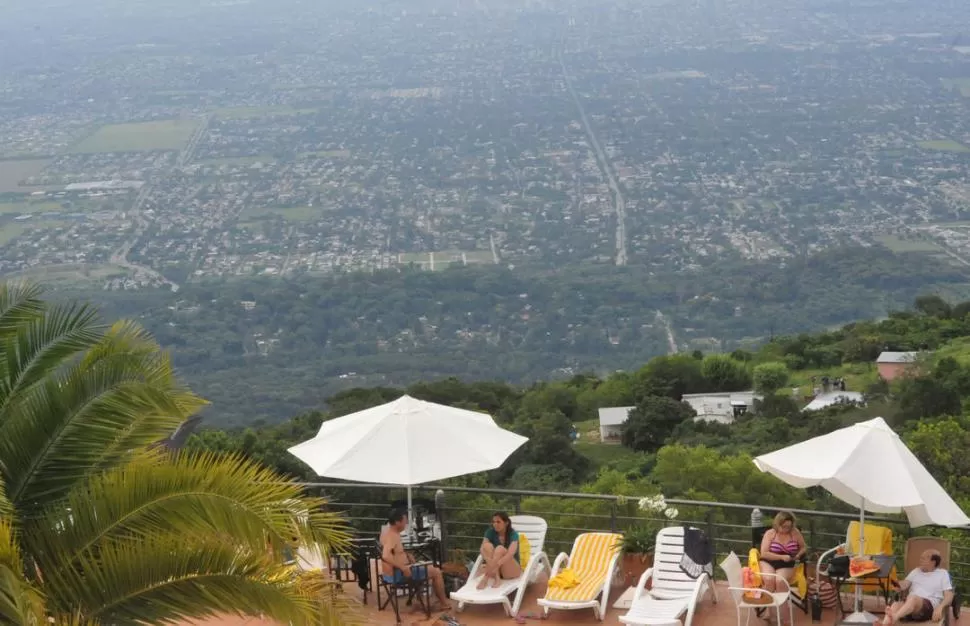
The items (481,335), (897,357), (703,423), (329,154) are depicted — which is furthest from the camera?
(329,154)

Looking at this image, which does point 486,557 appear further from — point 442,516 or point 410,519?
point 410,519

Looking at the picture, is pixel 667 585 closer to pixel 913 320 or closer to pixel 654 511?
pixel 654 511

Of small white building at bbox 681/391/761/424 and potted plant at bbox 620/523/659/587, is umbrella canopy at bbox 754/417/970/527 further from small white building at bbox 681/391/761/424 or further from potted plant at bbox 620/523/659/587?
small white building at bbox 681/391/761/424

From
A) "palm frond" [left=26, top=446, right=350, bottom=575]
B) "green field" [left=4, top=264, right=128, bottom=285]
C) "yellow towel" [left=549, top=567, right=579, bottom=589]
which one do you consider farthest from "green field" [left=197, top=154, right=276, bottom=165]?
"palm frond" [left=26, top=446, right=350, bottom=575]

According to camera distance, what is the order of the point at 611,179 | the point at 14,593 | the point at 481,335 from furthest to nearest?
the point at 611,179 → the point at 481,335 → the point at 14,593

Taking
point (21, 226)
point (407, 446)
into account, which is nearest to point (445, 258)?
point (21, 226)

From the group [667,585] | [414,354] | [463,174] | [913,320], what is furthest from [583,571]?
[463,174]
